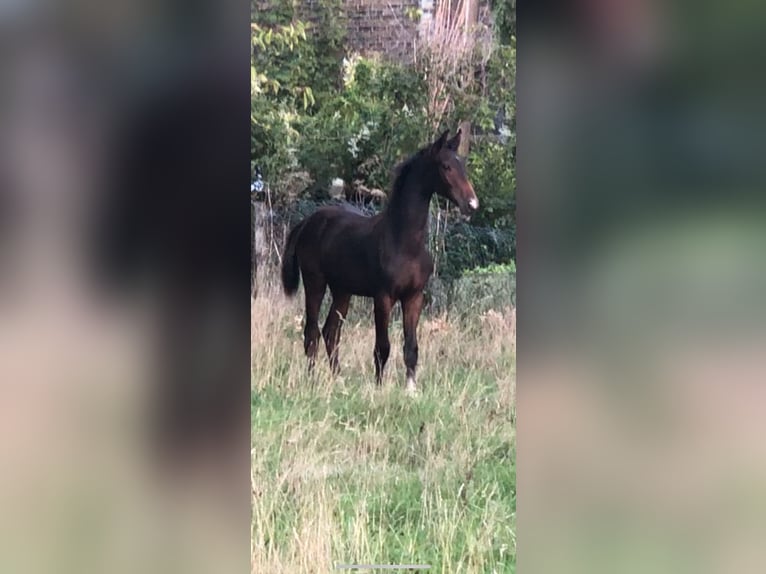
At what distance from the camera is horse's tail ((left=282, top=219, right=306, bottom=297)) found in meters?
2.13

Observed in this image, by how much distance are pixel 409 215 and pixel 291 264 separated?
370 millimetres

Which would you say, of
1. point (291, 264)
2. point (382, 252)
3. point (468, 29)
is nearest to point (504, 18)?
point (468, 29)

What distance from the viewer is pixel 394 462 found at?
7.01ft

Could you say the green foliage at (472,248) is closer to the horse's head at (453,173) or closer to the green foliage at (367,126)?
the horse's head at (453,173)

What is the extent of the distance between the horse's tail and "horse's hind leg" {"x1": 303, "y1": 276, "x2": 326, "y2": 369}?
0.13 ft

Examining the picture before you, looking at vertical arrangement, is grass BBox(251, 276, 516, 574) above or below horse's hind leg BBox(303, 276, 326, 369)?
below

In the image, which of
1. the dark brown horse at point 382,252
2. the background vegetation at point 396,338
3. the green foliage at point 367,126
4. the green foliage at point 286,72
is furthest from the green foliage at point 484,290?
the green foliage at point 286,72

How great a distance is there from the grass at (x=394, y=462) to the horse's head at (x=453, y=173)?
0.32 meters

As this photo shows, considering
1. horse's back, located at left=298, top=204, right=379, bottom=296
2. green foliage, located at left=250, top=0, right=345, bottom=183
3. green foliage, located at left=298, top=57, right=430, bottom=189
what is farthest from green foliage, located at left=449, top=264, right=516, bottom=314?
green foliage, located at left=250, top=0, right=345, bottom=183

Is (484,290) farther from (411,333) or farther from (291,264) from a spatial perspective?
(291,264)

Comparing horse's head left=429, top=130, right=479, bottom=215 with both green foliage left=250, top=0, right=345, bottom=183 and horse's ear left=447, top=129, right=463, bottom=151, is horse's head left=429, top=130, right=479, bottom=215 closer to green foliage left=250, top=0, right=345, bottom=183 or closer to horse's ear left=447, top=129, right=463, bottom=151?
horse's ear left=447, top=129, right=463, bottom=151
